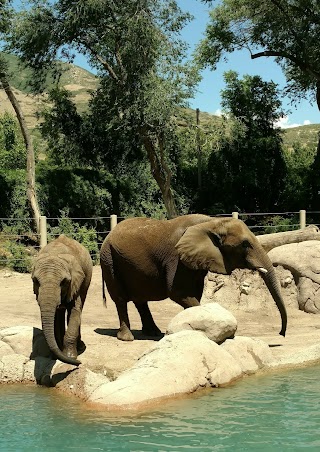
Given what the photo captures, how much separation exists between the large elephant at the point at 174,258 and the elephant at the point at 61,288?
1.04m

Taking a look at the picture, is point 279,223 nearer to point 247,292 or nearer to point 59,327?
point 247,292

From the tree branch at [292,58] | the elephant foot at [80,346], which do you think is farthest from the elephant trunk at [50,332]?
the tree branch at [292,58]

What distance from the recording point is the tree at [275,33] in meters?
24.5

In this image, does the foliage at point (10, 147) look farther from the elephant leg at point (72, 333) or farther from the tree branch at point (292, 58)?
the elephant leg at point (72, 333)

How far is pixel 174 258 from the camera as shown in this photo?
30.9 ft

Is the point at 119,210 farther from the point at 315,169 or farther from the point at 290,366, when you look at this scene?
the point at 290,366

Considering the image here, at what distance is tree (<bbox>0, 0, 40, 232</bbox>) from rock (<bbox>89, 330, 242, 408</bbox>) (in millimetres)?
10832

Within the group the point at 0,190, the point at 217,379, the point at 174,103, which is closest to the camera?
the point at 217,379

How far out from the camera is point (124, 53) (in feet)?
74.0

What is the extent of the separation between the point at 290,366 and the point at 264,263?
1.32 m

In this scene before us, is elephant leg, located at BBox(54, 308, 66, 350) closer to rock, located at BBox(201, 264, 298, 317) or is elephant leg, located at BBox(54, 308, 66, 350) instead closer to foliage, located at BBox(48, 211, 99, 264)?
rock, located at BBox(201, 264, 298, 317)

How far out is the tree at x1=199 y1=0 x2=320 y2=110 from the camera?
24.5 m

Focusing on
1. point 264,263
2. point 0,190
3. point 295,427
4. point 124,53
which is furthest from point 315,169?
point 295,427

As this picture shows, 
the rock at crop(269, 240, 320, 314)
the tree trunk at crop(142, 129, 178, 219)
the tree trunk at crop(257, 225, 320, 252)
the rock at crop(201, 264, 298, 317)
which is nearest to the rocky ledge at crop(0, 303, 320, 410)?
the rock at crop(269, 240, 320, 314)
